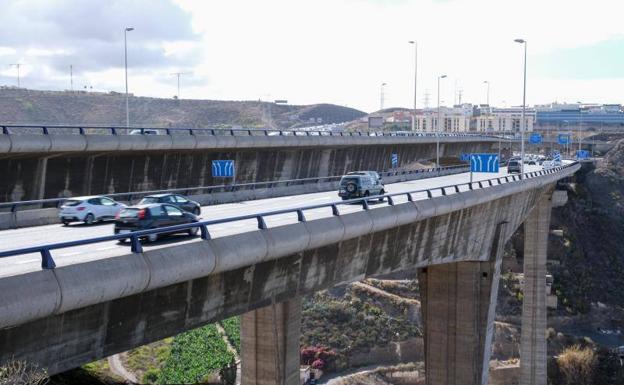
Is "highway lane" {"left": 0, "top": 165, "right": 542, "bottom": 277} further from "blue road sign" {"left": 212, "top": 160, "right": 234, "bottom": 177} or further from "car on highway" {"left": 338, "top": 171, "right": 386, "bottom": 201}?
"blue road sign" {"left": 212, "top": 160, "right": 234, "bottom": 177}

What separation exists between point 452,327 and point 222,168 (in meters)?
14.2

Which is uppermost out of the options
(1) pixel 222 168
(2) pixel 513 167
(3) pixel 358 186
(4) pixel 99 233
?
(1) pixel 222 168

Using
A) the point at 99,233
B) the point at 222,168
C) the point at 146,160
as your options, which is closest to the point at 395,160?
the point at 222,168

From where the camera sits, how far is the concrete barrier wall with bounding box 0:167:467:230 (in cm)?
2611

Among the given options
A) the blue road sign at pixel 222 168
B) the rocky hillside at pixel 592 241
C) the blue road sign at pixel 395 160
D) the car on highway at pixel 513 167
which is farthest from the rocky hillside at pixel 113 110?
the blue road sign at pixel 222 168

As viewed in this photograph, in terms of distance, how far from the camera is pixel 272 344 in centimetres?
2464

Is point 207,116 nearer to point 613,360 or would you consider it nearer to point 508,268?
point 508,268

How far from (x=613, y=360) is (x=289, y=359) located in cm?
5832

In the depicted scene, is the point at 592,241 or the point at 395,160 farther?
the point at 592,241

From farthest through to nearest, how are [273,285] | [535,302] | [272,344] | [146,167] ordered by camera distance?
[535,302]
[146,167]
[272,344]
[273,285]

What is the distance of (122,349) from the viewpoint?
1408 cm

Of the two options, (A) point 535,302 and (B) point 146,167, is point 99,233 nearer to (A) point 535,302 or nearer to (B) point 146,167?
(B) point 146,167

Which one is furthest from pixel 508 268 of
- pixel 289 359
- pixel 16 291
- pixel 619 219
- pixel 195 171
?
pixel 16 291

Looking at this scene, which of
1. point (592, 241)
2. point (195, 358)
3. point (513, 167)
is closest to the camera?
point (195, 358)
